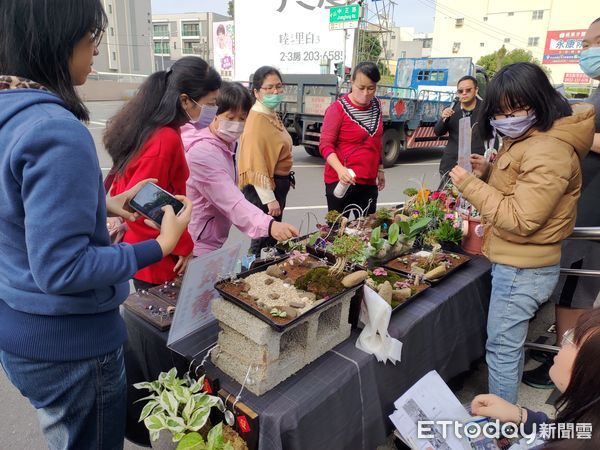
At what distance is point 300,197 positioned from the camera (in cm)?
603

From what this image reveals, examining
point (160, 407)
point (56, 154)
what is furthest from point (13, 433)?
point (56, 154)

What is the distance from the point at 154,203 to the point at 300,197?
15.8 ft

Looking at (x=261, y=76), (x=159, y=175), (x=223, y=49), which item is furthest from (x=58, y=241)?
(x=223, y=49)

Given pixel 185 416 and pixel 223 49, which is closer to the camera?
pixel 185 416

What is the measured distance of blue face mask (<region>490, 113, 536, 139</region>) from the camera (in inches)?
63.1

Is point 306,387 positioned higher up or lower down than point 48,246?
lower down

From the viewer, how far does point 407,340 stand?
5.23 feet

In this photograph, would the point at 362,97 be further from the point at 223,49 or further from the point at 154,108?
the point at 223,49

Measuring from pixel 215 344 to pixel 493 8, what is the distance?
5207cm

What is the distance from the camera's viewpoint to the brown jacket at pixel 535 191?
5.02ft

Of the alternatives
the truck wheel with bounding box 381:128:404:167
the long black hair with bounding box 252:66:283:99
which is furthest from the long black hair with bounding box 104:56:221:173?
the truck wheel with bounding box 381:128:404:167

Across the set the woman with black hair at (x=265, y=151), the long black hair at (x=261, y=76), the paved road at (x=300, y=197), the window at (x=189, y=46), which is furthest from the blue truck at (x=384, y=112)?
the window at (x=189, y=46)

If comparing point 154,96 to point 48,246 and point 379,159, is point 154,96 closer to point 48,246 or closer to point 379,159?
point 48,246

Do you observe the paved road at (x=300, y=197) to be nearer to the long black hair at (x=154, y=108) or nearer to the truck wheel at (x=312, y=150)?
the truck wheel at (x=312, y=150)
